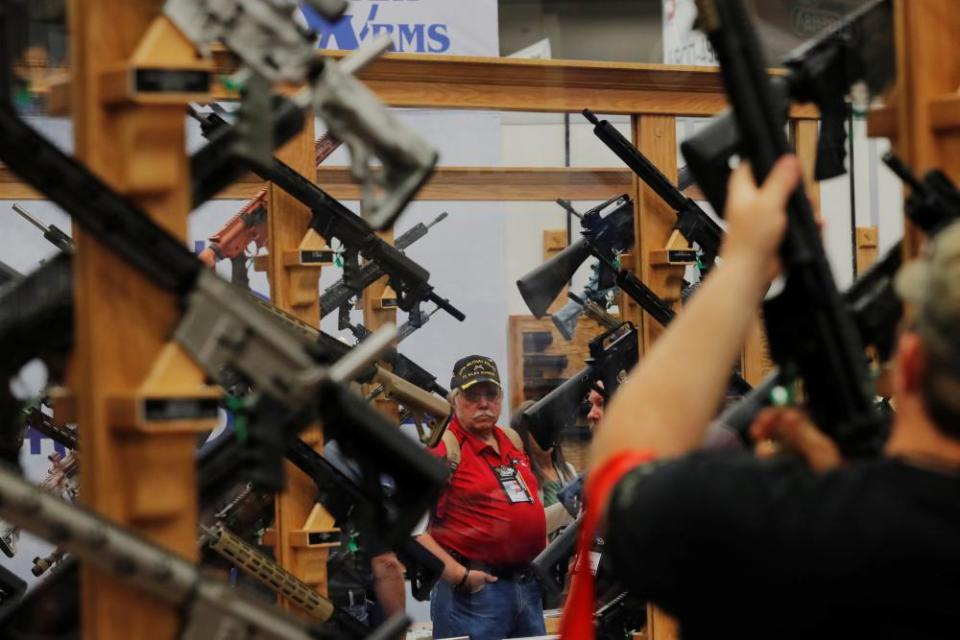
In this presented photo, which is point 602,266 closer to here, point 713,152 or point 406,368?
point 406,368

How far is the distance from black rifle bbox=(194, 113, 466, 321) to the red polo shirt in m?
0.57

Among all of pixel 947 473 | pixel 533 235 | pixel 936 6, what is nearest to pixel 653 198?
pixel 533 235

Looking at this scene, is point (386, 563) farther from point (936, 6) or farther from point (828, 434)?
point (828, 434)

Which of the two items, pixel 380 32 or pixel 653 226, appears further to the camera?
pixel 380 32

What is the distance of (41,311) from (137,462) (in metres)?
0.30

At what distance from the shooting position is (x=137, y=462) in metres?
2.22

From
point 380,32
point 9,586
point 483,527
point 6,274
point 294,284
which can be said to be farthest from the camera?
point 380,32

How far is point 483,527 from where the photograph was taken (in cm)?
602

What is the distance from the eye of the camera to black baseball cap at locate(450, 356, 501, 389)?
6.08 metres

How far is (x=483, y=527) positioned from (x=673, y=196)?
4.71 feet

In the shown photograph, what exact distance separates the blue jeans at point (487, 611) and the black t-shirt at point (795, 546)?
14.4 ft

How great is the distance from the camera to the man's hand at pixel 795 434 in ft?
6.15

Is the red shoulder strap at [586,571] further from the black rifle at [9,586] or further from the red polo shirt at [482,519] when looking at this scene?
the red polo shirt at [482,519]

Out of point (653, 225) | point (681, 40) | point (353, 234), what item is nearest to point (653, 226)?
point (653, 225)
